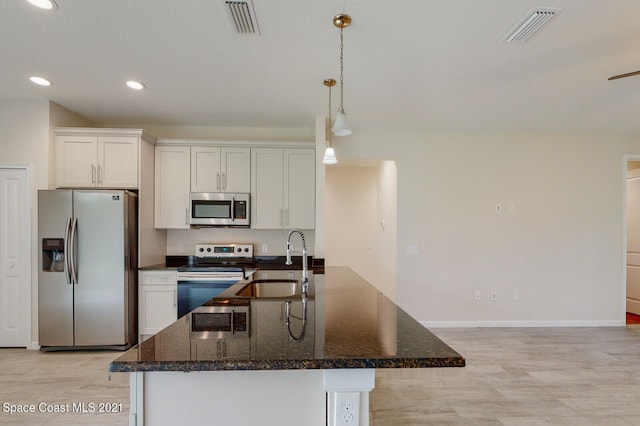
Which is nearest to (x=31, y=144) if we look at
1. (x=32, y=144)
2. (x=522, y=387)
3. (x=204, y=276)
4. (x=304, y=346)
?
(x=32, y=144)

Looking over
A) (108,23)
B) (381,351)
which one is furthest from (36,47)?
(381,351)

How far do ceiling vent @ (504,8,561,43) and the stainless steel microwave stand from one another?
120 inches

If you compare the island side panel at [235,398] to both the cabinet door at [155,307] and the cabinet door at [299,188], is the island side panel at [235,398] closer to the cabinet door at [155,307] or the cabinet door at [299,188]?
the cabinet door at [155,307]

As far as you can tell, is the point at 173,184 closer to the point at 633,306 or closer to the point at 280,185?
the point at 280,185

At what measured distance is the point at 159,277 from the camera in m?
3.77

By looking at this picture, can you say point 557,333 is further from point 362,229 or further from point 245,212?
point 245,212

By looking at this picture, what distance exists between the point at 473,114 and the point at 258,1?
290cm

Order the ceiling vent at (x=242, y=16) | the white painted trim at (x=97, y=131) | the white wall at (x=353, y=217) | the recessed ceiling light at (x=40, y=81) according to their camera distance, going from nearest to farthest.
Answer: the ceiling vent at (x=242, y=16)
the recessed ceiling light at (x=40, y=81)
the white painted trim at (x=97, y=131)
the white wall at (x=353, y=217)

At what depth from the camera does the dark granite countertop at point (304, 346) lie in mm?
1021

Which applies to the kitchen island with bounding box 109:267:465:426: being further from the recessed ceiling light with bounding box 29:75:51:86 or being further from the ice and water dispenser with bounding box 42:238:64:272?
the recessed ceiling light with bounding box 29:75:51:86

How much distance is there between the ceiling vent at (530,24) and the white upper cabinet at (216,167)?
9.67 ft

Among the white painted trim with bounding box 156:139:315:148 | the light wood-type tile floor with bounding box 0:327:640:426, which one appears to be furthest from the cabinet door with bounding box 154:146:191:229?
the light wood-type tile floor with bounding box 0:327:640:426

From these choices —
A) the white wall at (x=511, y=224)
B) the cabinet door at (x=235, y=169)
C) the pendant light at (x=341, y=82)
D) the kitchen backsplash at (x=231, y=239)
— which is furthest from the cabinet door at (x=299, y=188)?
the pendant light at (x=341, y=82)

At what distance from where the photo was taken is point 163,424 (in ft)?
3.92
